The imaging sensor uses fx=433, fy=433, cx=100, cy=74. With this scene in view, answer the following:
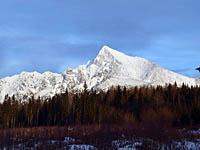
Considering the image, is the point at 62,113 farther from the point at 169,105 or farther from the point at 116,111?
the point at 169,105

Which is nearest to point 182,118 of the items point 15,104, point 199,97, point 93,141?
point 199,97

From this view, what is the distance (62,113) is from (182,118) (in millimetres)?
35824

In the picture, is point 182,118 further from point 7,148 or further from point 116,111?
point 7,148

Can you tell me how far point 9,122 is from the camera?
110000 mm

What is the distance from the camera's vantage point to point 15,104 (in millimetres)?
121938

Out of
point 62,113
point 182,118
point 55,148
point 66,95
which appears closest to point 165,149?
point 55,148

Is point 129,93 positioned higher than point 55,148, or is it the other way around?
point 129,93

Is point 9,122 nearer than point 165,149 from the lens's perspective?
No

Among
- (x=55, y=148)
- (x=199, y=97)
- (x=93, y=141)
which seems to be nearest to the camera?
(x=55, y=148)

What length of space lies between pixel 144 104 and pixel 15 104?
36313 mm

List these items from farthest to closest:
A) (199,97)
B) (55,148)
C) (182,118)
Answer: (199,97) < (182,118) < (55,148)

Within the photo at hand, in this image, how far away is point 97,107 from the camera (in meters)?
109

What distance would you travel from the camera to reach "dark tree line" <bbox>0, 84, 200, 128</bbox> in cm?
10550

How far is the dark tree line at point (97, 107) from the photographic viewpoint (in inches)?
4154
